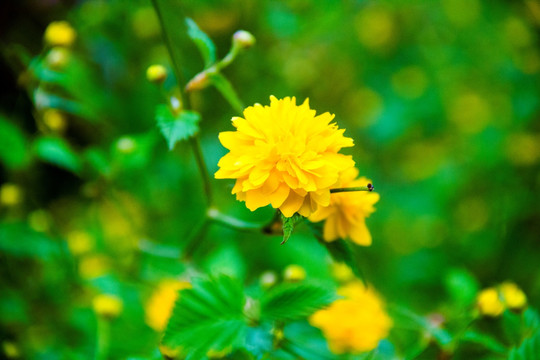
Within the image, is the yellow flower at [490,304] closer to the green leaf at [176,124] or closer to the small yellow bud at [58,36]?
the green leaf at [176,124]

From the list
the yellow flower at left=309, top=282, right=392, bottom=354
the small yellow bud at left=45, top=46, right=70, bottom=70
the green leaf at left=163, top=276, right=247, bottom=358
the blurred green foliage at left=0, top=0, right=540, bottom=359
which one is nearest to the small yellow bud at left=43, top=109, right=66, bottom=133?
the blurred green foliage at left=0, top=0, right=540, bottom=359

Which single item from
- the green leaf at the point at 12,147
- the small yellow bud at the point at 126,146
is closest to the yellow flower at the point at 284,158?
the small yellow bud at the point at 126,146

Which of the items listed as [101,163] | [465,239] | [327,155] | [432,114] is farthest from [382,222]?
[327,155]

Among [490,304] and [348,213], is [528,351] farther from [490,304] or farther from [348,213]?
[348,213]

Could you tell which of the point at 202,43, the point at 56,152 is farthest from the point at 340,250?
the point at 56,152

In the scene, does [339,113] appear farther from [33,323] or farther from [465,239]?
[33,323]

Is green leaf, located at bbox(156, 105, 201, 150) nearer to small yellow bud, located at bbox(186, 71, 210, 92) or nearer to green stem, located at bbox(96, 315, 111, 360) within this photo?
small yellow bud, located at bbox(186, 71, 210, 92)
